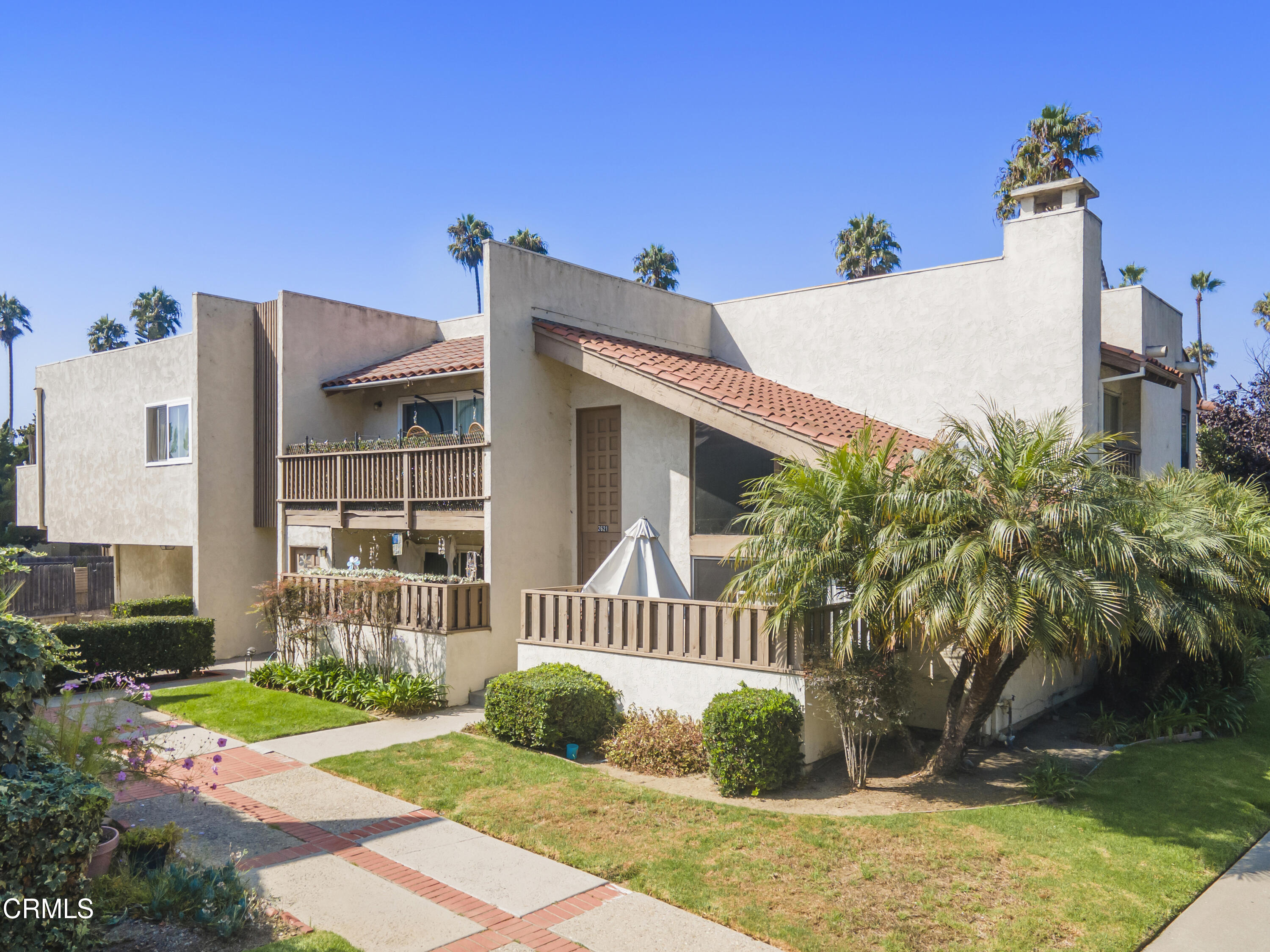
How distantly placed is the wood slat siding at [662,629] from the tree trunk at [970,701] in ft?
5.94

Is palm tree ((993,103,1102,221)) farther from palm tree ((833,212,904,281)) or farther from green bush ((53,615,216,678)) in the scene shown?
green bush ((53,615,216,678))

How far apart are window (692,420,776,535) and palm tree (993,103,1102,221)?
21.6 m

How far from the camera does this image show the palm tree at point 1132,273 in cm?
4200

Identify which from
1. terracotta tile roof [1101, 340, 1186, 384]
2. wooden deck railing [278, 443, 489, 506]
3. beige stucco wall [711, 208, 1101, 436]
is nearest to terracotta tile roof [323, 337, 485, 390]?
wooden deck railing [278, 443, 489, 506]

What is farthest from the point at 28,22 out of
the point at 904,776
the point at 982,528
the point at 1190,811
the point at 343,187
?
the point at 1190,811

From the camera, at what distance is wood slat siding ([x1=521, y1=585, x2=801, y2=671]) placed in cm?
1009

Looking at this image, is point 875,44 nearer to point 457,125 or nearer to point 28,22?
point 457,125

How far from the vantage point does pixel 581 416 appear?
50.6ft

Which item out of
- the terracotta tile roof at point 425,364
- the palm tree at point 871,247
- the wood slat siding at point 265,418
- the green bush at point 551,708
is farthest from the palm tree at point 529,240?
the green bush at point 551,708

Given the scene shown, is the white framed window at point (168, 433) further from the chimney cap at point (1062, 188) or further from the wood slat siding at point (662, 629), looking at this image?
the chimney cap at point (1062, 188)

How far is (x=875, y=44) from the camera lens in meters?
13.8

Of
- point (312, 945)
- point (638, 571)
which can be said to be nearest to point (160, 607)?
point (638, 571)

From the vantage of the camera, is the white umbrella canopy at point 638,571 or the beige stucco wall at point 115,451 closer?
the white umbrella canopy at point 638,571

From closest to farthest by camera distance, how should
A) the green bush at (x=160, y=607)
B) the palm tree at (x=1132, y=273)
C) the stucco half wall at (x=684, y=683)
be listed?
the stucco half wall at (x=684, y=683) < the green bush at (x=160, y=607) < the palm tree at (x=1132, y=273)
